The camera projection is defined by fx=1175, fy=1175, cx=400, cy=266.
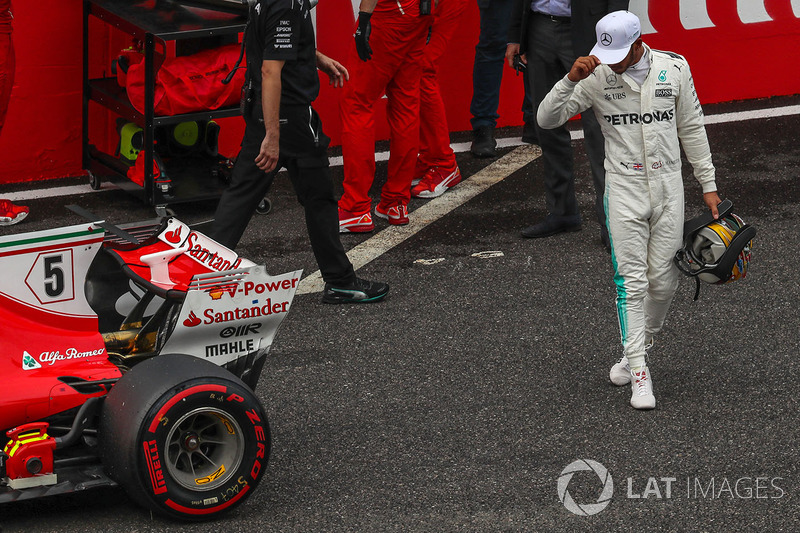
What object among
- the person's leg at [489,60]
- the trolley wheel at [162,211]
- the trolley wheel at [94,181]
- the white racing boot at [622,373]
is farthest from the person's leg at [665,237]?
the trolley wheel at [94,181]

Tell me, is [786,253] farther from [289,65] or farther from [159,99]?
[159,99]

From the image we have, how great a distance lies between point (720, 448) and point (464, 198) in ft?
12.3

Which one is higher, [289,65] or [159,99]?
[289,65]

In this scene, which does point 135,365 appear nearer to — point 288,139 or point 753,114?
point 288,139

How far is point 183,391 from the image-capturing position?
161 inches

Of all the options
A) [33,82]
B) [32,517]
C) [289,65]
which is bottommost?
[32,517]

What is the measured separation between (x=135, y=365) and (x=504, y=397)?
5.81 feet

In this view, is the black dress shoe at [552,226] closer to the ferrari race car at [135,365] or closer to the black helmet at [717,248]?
the black helmet at [717,248]

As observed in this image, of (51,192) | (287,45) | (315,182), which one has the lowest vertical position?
(51,192)

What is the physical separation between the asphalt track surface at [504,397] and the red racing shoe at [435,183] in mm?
436

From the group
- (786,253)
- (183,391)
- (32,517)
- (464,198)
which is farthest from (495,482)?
(464,198)

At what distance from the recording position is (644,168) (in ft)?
17.0
